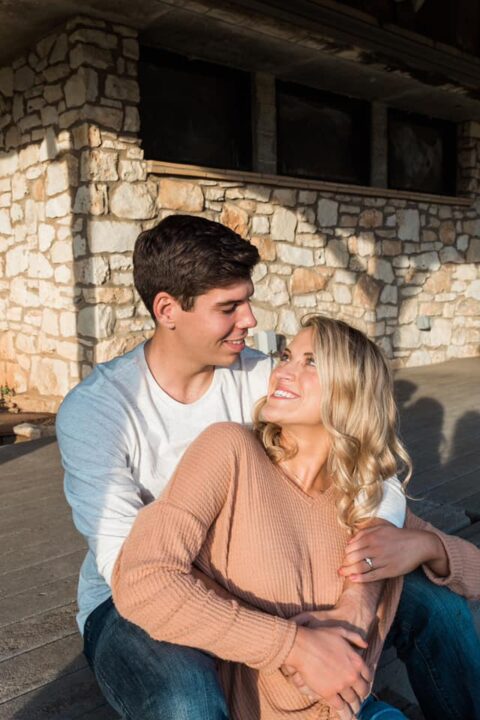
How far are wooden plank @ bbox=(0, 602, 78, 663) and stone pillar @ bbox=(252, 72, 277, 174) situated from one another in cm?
490

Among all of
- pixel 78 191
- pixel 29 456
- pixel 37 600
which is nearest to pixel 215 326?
pixel 37 600

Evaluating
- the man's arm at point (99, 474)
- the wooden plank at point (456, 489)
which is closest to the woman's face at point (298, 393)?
the man's arm at point (99, 474)

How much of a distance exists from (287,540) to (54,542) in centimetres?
153

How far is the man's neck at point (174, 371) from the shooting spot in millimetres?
1762

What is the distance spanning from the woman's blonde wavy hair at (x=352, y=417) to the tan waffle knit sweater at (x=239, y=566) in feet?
0.21

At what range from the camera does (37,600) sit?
2184mm

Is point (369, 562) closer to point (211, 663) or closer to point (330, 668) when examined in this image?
point (330, 668)

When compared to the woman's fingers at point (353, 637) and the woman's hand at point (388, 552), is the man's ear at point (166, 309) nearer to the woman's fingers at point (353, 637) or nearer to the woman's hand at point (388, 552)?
the woman's hand at point (388, 552)

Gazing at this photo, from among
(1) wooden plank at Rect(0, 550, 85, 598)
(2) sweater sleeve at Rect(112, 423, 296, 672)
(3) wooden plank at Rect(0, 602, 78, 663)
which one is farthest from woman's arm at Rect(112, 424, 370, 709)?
(1) wooden plank at Rect(0, 550, 85, 598)

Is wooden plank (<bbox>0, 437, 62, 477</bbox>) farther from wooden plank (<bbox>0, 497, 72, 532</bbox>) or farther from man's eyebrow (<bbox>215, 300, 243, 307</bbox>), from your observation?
man's eyebrow (<bbox>215, 300, 243, 307</bbox>)

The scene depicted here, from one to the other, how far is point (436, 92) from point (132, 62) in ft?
11.4

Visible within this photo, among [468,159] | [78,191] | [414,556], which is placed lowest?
[414,556]

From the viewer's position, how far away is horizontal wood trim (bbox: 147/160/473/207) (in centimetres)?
536

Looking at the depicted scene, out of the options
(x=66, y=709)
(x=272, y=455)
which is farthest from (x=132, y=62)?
(x=66, y=709)
